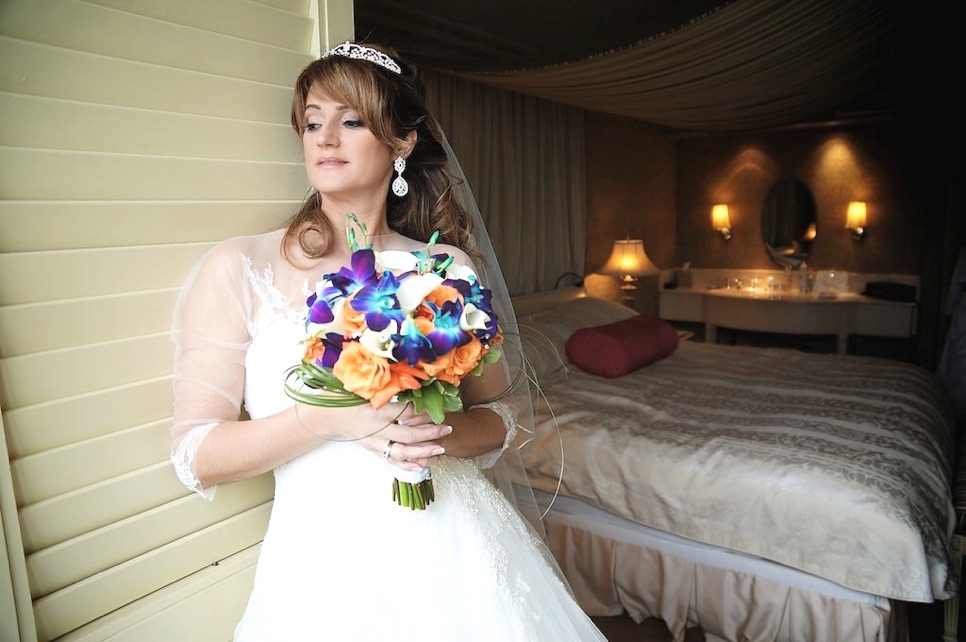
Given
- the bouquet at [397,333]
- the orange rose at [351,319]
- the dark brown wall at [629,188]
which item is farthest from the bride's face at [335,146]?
the dark brown wall at [629,188]

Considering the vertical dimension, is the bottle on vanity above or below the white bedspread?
above

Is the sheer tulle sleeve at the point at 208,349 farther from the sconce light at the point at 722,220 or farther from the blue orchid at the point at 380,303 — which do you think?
the sconce light at the point at 722,220

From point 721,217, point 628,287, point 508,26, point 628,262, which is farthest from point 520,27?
point 721,217

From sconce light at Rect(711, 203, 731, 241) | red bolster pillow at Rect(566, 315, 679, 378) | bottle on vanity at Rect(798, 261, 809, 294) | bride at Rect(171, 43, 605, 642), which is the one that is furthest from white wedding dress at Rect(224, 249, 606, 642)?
sconce light at Rect(711, 203, 731, 241)

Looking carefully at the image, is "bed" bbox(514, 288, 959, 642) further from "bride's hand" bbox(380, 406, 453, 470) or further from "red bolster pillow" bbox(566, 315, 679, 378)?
"bride's hand" bbox(380, 406, 453, 470)

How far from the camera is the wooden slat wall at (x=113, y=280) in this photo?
1.05 m

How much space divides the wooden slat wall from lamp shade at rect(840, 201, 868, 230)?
621cm

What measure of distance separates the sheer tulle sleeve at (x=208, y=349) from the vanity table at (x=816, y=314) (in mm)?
5646

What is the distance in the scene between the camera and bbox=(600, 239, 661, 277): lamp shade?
17.9 ft

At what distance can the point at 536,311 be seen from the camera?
4.72m

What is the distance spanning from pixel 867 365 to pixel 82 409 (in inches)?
156

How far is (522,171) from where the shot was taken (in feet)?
16.0

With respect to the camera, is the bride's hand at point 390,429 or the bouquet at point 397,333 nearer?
the bouquet at point 397,333

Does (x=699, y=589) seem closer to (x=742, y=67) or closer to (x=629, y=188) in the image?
(x=742, y=67)
